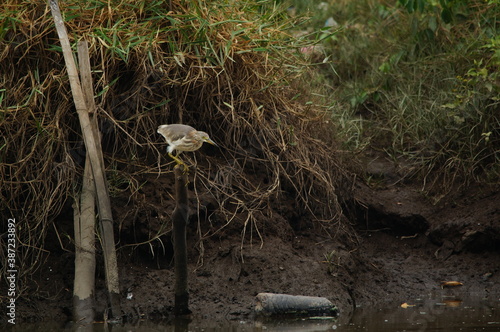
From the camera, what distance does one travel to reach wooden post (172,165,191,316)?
4.42 metres

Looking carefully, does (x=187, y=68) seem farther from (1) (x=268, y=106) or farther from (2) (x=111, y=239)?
(2) (x=111, y=239)

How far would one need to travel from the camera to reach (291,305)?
15.9ft

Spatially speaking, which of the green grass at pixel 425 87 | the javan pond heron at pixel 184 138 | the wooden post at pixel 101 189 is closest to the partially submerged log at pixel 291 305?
the wooden post at pixel 101 189

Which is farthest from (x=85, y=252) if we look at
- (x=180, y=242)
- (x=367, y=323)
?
(x=367, y=323)

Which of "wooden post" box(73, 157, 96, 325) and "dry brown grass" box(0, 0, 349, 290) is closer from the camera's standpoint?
"wooden post" box(73, 157, 96, 325)

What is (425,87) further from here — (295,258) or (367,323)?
(367,323)

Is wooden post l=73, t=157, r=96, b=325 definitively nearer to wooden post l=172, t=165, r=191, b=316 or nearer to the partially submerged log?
wooden post l=172, t=165, r=191, b=316

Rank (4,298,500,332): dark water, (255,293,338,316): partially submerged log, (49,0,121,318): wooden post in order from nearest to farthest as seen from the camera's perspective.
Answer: (4,298,500,332): dark water < (49,0,121,318): wooden post < (255,293,338,316): partially submerged log

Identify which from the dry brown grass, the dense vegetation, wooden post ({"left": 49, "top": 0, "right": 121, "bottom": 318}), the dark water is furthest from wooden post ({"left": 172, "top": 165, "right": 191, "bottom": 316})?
the dry brown grass

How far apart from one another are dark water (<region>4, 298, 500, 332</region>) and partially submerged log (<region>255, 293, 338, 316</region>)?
69mm

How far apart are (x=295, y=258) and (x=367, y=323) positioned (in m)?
0.80

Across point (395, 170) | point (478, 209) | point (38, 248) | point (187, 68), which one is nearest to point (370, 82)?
point (395, 170)

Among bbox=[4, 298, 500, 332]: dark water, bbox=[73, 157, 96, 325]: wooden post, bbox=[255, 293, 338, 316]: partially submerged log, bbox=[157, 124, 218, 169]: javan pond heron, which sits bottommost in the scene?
bbox=[4, 298, 500, 332]: dark water

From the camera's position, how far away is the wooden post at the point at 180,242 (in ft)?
14.5
